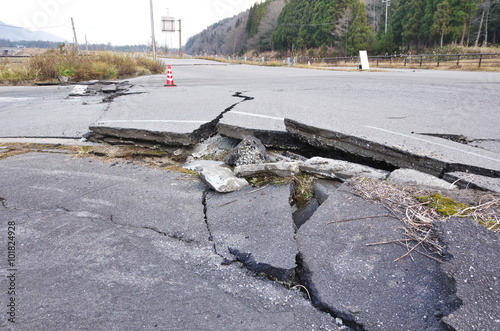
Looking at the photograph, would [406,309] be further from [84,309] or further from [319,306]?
[84,309]

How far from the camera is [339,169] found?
10.7 feet

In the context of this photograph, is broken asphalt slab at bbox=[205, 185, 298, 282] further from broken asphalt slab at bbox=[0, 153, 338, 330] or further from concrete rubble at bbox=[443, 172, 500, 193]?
concrete rubble at bbox=[443, 172, 500, 193]

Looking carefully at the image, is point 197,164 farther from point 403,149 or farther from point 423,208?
point 423,208

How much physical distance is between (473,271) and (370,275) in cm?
52

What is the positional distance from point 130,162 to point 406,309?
339cm

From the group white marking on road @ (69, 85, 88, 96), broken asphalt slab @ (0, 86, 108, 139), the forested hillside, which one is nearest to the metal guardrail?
the forested hillside

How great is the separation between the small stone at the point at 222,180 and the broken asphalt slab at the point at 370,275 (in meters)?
0.92

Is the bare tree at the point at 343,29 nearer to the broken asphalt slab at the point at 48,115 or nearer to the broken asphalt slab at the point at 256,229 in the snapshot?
the broken asphalt slab at the point at 48,115

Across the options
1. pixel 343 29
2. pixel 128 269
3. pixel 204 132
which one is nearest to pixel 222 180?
pixel 128 269

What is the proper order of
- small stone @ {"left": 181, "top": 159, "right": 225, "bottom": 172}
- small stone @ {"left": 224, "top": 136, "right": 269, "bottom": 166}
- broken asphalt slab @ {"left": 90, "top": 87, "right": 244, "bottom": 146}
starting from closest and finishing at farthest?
small stone @ {"left": 224, "top": 136, "right": 269, "bottom": 166}
small stone @ {"left": 181, "top": 159, "right": 225, "bottom": 172}
broken asphalt slab @ {"left": 90, "top": 87, "right": 244, "bottom": 146}

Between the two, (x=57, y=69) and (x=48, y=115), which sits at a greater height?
(x=57, y=69)

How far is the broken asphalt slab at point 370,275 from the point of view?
1614 mm

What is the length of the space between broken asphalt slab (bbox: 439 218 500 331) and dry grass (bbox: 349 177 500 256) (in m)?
0.10

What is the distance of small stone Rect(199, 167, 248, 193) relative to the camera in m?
3.05
